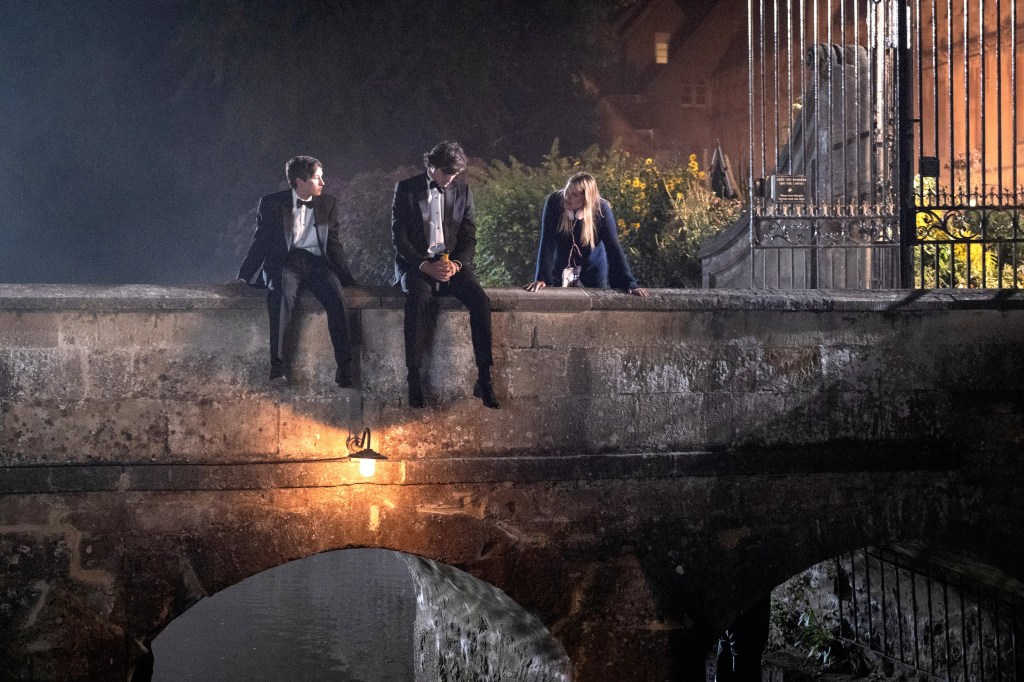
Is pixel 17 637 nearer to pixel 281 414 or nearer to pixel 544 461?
pixel 281 414

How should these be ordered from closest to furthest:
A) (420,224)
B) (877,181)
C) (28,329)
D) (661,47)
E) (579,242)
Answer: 1. (28,329)
2. (420,224)
3. (579,242)
4. (877,181)
5. (661,47)

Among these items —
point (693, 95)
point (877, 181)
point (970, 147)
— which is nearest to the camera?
point (877, 181)

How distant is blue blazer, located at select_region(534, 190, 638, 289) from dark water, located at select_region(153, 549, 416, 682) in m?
6.16

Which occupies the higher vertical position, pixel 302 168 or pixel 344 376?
pixel 302 168

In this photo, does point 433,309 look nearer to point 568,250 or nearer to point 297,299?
point 297,299

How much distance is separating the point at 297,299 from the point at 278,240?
14.8 inches

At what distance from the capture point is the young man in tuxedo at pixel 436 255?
286 inches

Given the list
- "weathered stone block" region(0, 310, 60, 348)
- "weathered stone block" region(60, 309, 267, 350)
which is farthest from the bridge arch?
"weathered stone block" region(0, 310, 60, 348)

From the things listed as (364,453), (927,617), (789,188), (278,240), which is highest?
(789,188)

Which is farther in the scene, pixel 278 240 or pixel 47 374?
pixel 278 240

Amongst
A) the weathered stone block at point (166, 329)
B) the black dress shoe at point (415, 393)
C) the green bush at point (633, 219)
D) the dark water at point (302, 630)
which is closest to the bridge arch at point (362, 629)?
the dark water at point (302, 630)

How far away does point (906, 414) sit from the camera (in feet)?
26.6

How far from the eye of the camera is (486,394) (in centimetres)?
741

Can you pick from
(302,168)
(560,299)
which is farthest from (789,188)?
(302,168)
